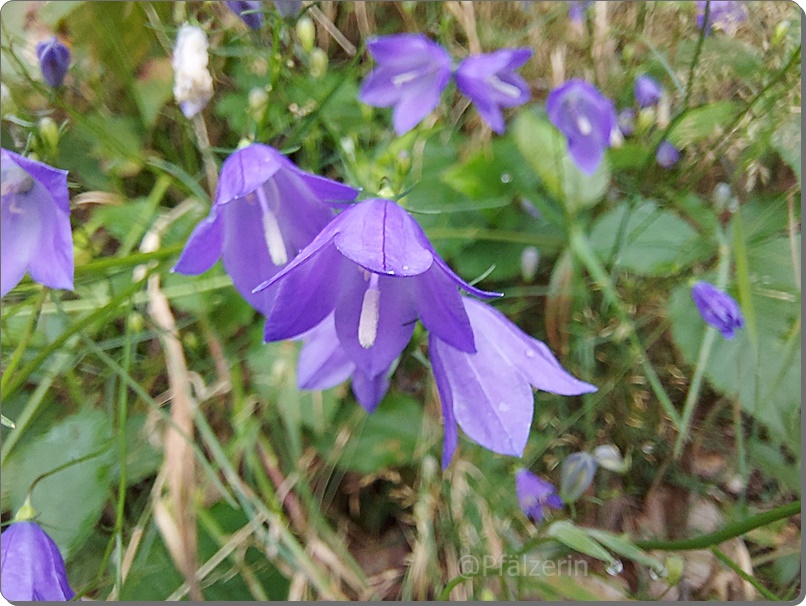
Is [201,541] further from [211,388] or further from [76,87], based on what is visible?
[76,87]

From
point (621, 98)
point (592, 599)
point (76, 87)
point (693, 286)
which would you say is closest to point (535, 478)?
point (592, 599)

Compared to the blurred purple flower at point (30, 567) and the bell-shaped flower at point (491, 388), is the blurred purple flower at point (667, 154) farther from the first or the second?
the blurred purple flower at point (30, 567)

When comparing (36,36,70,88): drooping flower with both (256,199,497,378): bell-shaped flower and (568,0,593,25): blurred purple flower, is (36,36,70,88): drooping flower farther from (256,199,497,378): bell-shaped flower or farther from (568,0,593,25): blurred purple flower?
(568,0,593,25): blurred purple flower

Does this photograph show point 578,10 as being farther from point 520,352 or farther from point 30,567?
point 30,567

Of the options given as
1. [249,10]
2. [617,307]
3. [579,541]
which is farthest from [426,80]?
[579,541]

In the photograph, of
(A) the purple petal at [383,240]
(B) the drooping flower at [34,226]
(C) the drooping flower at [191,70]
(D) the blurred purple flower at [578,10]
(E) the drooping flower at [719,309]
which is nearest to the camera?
(A) the purple petal at [383,240]

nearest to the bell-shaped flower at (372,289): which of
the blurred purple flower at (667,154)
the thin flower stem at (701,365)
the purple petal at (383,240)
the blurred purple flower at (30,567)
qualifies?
the purple petal at (383,240)
